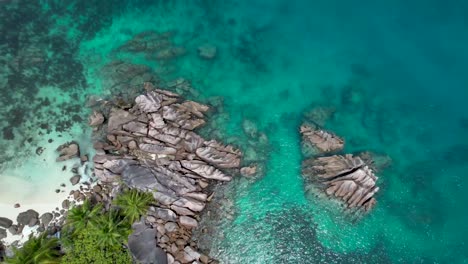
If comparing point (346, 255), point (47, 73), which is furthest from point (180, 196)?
point (47, 73)

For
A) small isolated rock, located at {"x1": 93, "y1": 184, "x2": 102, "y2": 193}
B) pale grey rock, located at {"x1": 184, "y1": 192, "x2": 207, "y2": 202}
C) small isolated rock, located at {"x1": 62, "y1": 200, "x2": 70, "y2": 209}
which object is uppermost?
pale grey rock, located at {"x1": 184, "y1": 192, "x2": 207, "y2": 202}

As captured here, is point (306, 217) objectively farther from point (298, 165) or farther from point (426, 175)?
point (426, 175)

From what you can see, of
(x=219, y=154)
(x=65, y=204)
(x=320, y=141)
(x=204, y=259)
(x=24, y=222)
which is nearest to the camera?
(x=24, y=222)

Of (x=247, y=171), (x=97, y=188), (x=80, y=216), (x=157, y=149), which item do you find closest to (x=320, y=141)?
(x=247, y=171)

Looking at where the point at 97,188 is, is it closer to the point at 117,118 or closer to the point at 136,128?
the point at 136,128

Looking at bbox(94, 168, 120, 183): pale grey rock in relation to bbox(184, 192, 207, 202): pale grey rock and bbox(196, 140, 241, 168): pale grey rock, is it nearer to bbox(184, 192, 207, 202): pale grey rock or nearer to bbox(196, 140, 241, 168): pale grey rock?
bbox(184, 192, 207, 202): pale grey rock

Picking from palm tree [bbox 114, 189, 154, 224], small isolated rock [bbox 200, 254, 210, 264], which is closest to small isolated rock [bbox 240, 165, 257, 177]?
small isolated rock [bbox 200, 254, 210, 264]
